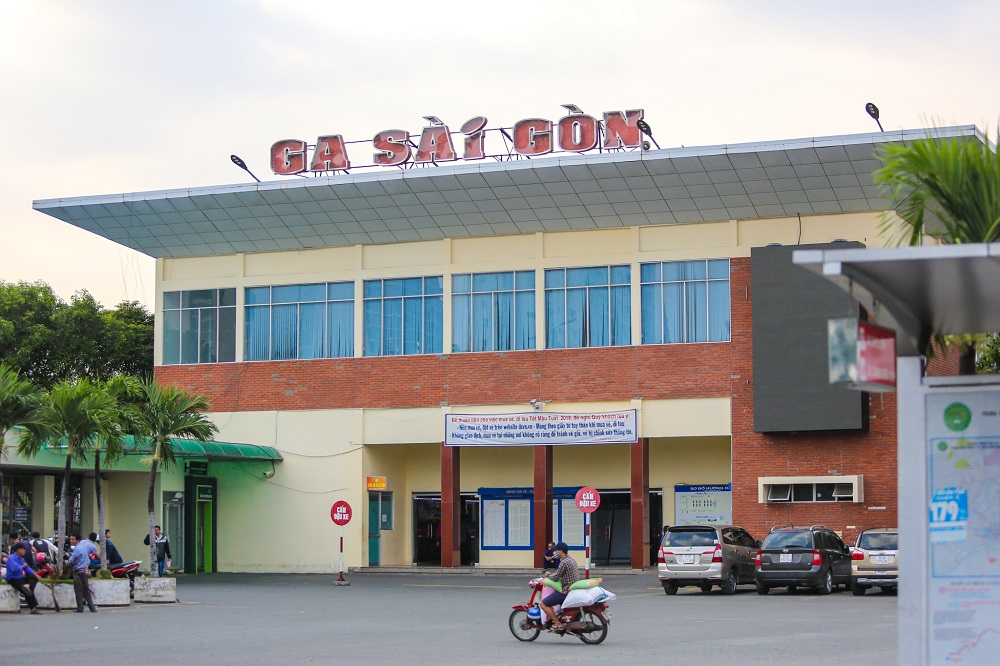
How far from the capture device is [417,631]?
21.3 m

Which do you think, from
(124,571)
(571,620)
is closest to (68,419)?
(124,571)

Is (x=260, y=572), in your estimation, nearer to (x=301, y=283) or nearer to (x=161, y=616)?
(x=301, y=283)

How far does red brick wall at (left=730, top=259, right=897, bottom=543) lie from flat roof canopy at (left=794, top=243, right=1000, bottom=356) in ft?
94.9

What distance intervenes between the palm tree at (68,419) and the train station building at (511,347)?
536 inches

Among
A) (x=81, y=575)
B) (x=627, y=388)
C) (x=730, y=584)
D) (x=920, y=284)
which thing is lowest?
(x=730, y=584)

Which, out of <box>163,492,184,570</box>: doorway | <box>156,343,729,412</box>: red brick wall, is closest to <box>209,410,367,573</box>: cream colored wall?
<box>156,343,729,412</box>: red brick wall

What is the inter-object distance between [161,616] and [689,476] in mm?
21999

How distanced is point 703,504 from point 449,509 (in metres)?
8.22

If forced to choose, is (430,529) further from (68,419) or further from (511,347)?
(68,419)

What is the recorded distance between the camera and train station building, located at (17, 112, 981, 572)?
3841 centimetres

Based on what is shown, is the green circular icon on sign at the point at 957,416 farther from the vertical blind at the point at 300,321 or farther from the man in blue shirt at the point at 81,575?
the vertical blind at the point at 300,321

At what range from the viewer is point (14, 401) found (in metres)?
26.7

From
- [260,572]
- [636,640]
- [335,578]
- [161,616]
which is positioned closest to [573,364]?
[335,578]

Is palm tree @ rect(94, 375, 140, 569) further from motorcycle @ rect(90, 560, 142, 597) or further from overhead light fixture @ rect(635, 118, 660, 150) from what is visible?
overhead light fixture @ rect(635, 118, 660, 150)
